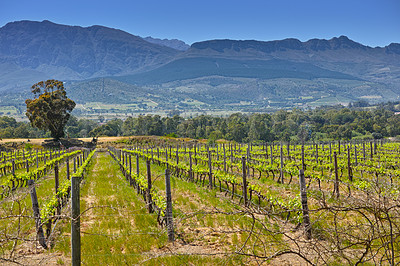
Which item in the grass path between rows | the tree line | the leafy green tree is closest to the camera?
the grass path between rows

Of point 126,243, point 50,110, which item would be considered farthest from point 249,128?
point 126,243

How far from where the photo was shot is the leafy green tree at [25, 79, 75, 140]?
6188 cm

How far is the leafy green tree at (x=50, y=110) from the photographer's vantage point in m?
61.9

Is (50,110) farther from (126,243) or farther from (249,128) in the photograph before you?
(126,243)

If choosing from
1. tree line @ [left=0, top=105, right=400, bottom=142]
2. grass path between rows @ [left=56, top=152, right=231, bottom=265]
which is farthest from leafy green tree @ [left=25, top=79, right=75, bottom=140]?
grass path between rows @ [left=56, top=152, right=231, bottom=265]

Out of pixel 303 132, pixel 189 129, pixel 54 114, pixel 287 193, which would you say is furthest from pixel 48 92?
pixel 303 132

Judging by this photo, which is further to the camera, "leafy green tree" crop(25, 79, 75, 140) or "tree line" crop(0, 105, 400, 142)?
"tree line" crop(0, 105, 400, 142)

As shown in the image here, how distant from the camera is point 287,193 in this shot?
14.1 m

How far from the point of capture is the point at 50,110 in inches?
2477

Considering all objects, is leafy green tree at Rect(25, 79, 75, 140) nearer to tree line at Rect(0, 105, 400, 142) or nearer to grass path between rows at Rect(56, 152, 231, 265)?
tree line at Rect(0, 105, 400, 142)

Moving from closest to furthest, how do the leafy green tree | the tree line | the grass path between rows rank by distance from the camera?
the grass path between rows → the leafy green tree → the tree line

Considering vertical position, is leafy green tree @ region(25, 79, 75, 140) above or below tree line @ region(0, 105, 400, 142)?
above

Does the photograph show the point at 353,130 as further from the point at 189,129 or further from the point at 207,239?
the point at 207,239

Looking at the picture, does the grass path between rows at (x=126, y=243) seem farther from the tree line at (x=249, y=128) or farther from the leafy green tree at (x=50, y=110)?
the tree line at (x=249, y=128)
